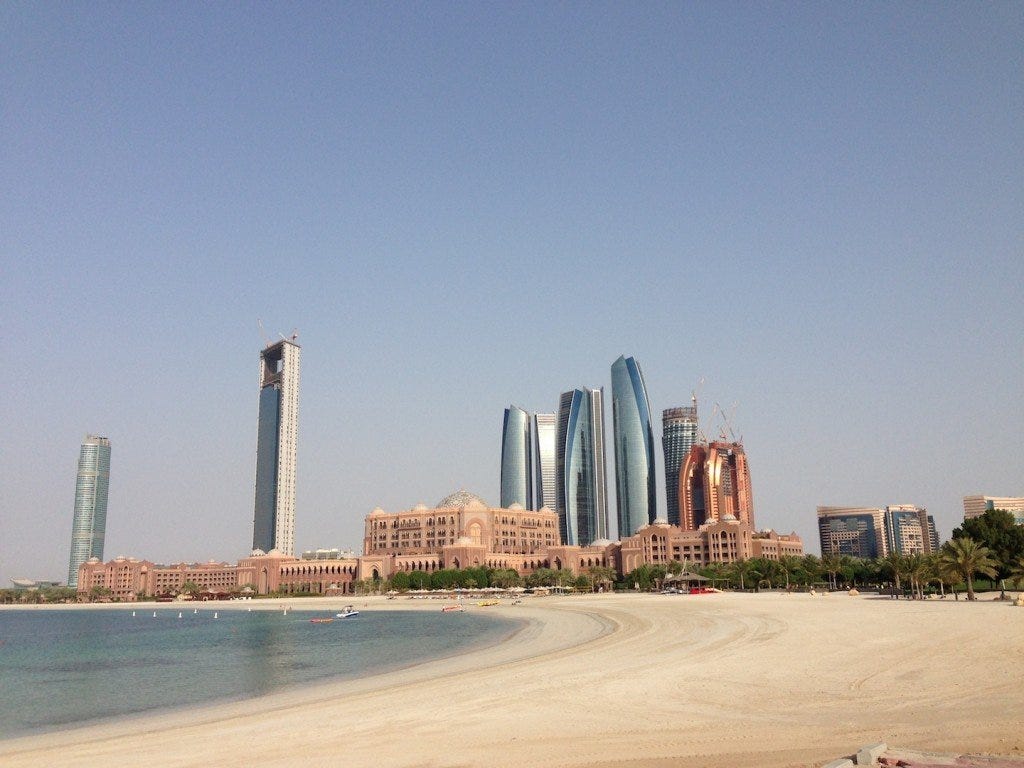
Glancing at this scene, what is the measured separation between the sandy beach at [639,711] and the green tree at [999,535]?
167 ft

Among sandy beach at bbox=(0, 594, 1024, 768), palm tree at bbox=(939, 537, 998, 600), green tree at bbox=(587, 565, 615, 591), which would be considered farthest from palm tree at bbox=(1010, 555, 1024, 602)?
green tree at bbox=(587, 565, 615, 591)

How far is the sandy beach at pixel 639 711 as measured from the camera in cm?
2008

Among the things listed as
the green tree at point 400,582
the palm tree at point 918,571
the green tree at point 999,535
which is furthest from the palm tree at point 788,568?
the green tree at point 400,582

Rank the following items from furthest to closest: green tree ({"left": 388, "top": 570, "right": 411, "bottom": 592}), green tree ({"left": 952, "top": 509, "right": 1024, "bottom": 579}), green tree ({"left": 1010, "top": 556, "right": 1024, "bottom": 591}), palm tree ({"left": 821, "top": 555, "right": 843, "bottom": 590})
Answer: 1. green tree ({"left": 388, "top": 570, "right": 411, "bottom": 592})
2. palm tree ({"left": 821, "top": 555, "right": 843, "bottom": 590})
3. green tree ({"left": 952, "top": 509, "right": 1024, "bottom": 579})
4. green tree ({"left": 1010, "top": 556, "right": 1024, "bottom": 591})

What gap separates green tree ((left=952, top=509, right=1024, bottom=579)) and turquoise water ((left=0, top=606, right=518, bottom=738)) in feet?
180

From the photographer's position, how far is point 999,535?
302ft

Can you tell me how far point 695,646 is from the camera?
42.9m

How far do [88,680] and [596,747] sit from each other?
137 ft

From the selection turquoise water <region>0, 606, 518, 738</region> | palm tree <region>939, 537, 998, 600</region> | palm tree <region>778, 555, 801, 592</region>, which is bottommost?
turquoise water <region>0, 606, 518, 738</region>

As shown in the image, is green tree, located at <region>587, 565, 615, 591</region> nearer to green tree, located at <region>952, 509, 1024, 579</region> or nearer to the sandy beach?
green tree, located at <region>952, 509, 1024, 579</region>

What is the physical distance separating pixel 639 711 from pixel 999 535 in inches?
3334

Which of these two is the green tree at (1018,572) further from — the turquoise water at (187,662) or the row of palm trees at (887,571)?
the turquoise water at (187,662)

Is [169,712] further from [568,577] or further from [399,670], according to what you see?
[568,577]

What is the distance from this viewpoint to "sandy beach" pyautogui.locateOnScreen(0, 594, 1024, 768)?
20.1 m
